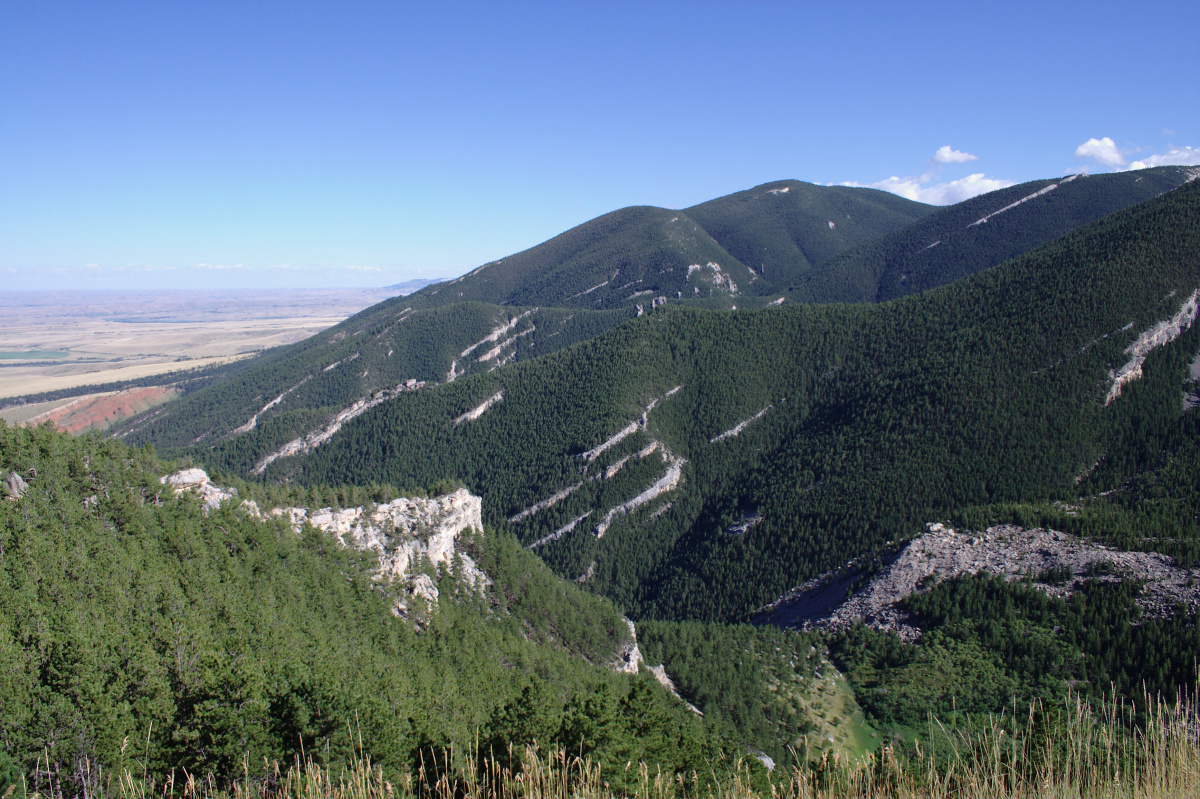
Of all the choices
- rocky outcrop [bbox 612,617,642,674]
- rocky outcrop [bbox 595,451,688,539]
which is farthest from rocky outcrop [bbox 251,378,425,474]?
rocky outcrop [bbox 612,617,642,674]

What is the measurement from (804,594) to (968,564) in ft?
84.8

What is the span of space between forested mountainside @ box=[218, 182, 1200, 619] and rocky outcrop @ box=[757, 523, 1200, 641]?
6470 millimetres

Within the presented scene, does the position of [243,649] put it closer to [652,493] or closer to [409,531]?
[409,531]

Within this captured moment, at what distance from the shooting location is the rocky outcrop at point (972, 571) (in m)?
77.7

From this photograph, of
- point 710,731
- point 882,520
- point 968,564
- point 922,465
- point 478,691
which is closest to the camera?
point 478,691

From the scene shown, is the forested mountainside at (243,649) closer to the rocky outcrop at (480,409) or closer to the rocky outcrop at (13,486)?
the rocky outcrop at (13,486)

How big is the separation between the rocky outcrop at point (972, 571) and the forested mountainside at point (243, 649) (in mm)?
35801

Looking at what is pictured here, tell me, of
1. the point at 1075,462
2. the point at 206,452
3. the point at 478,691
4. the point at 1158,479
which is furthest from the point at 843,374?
the point at 206,452

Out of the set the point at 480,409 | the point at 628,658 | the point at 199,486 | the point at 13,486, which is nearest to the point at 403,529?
the point at 199,486

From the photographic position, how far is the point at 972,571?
292 feet

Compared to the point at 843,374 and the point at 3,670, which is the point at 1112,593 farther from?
the point at 3,670

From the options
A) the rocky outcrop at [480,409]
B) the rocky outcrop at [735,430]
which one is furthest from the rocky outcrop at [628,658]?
the rocky outcrop at [480,409]

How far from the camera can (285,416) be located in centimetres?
19712

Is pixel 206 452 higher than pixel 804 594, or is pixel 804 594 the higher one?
pixel 206 452
